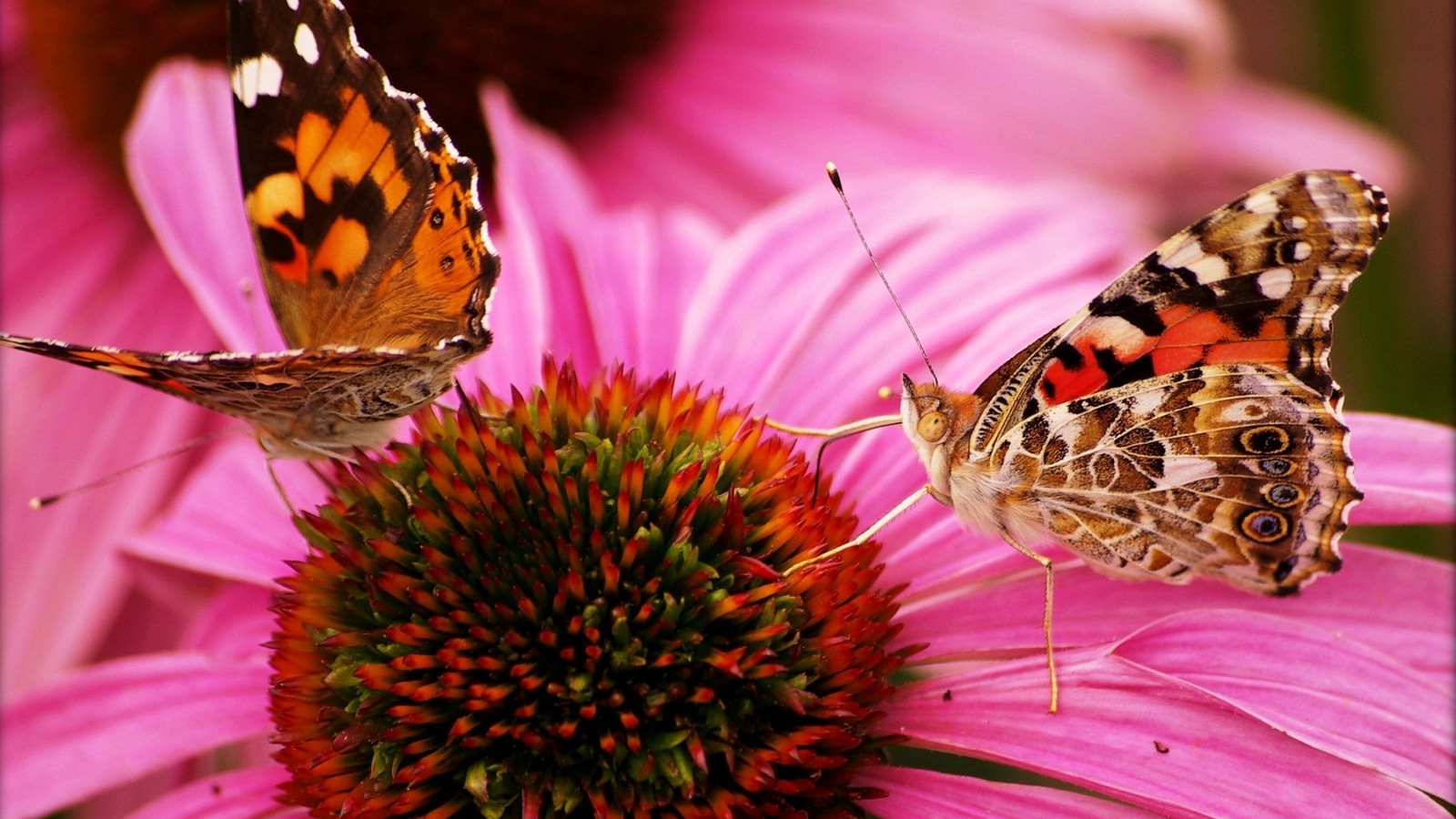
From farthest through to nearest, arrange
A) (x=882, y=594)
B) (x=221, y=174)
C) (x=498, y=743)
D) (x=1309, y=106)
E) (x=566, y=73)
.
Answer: (x=1309, y=106) → (x=566, y=73) → (x=221, y=174) → (x=882, y=594) → (x=498, y=743)

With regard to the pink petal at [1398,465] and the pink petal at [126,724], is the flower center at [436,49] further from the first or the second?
the pink petal at [1398,465]

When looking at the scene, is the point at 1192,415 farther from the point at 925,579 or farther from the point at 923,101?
the point at 923,101

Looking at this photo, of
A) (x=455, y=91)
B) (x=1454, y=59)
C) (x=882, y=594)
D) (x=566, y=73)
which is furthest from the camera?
(x=1454, y=59)

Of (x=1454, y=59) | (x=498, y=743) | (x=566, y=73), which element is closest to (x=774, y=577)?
(x=498, y=743)

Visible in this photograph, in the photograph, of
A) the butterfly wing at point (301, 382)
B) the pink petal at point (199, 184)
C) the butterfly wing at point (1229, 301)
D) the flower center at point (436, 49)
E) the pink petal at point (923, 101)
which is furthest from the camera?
the pink petal at point (923, 101)

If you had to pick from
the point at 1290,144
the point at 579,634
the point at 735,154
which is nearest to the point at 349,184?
the point at 579,634

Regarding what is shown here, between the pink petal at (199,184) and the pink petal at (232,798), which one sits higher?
the pink petal at (199,184)

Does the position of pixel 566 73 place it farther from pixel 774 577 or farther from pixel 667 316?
pixel 774 577

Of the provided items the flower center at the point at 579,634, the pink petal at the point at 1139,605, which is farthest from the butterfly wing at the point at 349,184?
the pink petal at the point at 1139,605
